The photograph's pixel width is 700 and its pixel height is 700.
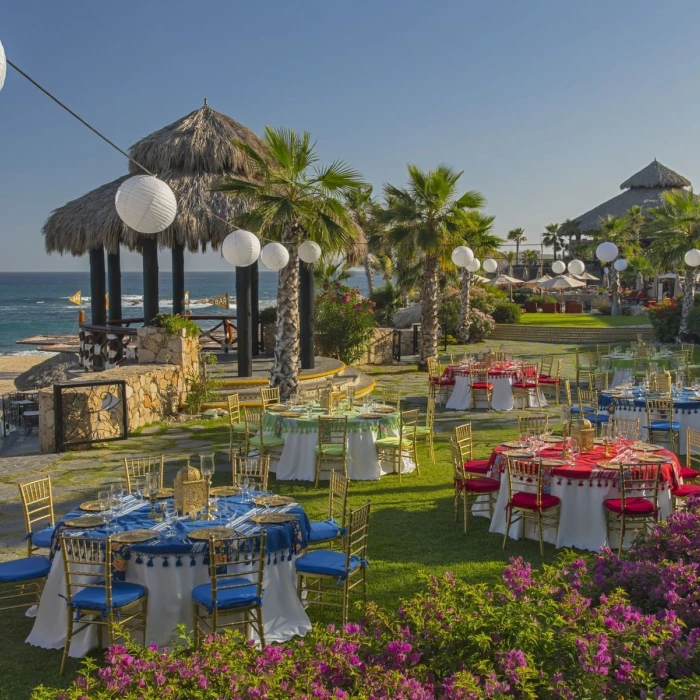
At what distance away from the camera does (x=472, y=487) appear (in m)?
9.27

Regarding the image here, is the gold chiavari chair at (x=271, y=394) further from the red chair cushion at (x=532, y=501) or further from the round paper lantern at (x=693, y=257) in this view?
the round paper lantern at (x=693, y=257)

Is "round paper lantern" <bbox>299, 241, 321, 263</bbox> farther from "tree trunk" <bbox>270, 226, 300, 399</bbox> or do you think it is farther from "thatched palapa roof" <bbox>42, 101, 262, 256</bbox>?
"thatched palapa roof" <bbox>42, 101, 262, 256</bbox>

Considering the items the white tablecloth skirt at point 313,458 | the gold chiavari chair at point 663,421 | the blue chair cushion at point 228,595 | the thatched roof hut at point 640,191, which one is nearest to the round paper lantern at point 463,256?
the gold chiavari chair at point 663,421

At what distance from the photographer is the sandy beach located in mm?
33000

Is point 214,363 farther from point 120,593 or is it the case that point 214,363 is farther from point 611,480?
point 120,593

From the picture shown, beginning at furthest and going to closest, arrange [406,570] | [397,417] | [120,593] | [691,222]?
[691,222], [397,417], [406,570], [120,593]

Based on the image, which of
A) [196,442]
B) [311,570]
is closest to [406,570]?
[311,570]

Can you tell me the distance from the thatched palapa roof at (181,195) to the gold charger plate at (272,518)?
12559mm

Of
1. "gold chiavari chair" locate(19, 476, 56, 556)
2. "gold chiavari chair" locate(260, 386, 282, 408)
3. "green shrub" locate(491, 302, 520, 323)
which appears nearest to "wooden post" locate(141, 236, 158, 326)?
"gold chiavari chair" locate(260, 386, 282, 408)

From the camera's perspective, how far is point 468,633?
392 centimetres

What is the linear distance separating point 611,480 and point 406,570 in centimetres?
243

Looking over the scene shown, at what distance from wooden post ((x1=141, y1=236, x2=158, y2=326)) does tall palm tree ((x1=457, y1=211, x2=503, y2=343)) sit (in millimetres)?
15168

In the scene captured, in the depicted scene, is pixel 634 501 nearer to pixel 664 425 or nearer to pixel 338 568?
pixel 338 568

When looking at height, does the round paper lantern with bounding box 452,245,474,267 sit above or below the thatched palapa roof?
below
